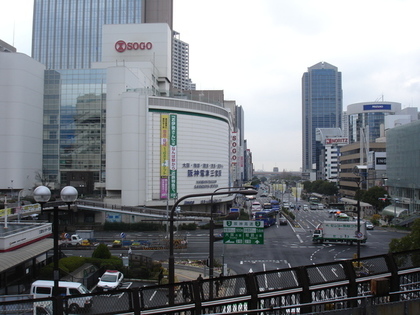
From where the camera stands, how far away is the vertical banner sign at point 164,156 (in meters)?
55.3

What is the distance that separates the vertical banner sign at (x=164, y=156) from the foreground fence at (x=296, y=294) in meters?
46.2

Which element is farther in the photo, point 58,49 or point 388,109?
point 58,49

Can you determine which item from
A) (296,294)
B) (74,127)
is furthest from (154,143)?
(296,294)

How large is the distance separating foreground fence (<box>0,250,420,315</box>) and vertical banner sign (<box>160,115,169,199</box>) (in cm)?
4617

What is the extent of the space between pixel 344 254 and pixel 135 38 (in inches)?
2103

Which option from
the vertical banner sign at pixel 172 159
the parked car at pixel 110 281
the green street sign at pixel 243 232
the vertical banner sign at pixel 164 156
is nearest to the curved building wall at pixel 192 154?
the vertical banner sign at pixel 164 156

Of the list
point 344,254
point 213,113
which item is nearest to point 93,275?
point 344,254

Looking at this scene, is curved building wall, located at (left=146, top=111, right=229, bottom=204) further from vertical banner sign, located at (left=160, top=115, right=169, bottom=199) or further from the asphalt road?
the asphalt road

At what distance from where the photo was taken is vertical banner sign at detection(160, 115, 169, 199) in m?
55.3

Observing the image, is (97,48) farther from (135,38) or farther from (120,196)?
(120,196)

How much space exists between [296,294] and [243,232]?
576 inches

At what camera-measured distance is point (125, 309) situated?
316 inches

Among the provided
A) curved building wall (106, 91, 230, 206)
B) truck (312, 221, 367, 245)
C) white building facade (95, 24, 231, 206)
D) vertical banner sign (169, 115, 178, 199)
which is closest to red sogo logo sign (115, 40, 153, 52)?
white building facade (95, 24, 231, 206)

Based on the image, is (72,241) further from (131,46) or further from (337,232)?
(131,46)
